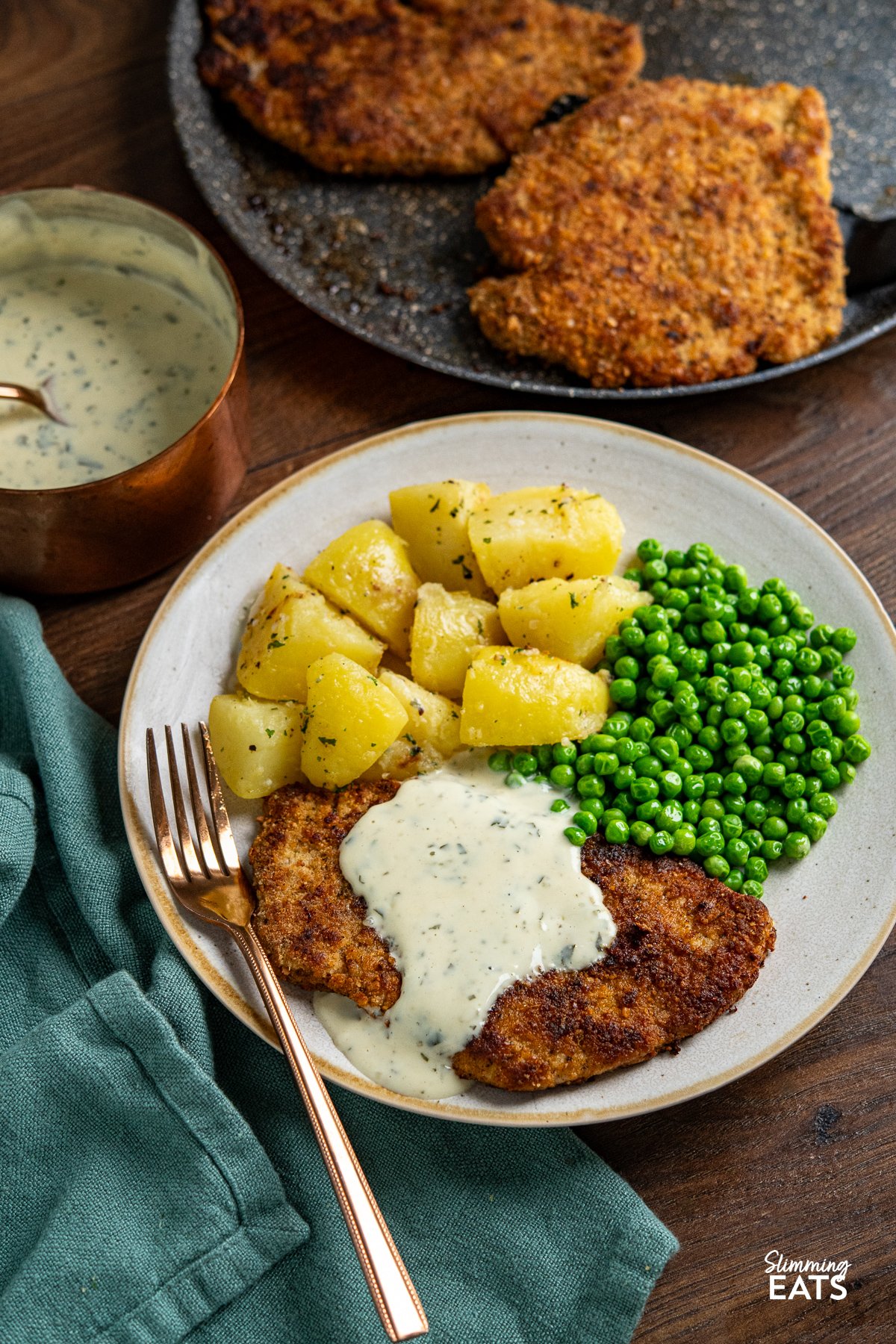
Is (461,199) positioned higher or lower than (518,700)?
higher

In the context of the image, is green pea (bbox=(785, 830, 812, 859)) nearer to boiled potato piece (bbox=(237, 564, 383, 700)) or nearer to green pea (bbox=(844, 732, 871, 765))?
green pea (bbox=(844, 732, 871, 765))

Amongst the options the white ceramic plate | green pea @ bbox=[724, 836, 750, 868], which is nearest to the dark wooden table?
the white ceramic plate

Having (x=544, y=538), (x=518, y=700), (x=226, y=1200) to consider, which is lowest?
(x=226, y=1200)

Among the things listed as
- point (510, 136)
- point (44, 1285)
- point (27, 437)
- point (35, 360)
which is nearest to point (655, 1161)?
point (44, 1285)

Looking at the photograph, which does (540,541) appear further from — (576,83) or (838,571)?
(576,83)

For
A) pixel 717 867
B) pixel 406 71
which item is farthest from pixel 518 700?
pixel 406 71

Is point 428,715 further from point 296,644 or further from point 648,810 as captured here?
point 648,810

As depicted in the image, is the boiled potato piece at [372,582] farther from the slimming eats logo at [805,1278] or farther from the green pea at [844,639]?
the slimming eats logo at [805,1278]
